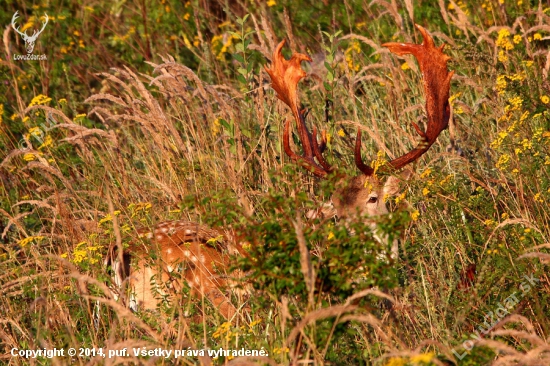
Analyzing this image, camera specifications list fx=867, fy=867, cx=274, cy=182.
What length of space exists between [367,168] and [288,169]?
47.1 inches

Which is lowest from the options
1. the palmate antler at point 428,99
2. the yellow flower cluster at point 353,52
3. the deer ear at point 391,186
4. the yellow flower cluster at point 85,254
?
the yellow flower cluster at point 85,254

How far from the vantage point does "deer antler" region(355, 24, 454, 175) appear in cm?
491

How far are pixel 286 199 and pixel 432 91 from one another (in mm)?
1599

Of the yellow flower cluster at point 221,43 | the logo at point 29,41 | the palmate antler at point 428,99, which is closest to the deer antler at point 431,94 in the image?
the palmate antler at point 428,99

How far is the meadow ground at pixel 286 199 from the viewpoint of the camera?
3.60 meters

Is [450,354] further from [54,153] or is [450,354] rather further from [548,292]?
[54,153]

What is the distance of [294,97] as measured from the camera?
5.29 m

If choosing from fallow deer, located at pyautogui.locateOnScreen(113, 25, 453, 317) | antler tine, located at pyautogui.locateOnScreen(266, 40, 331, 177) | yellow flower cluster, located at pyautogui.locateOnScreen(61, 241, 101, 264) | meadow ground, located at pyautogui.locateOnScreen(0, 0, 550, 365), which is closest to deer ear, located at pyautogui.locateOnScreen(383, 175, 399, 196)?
fallow deer, located at pyautogui.locateOnScreen(113, 25, 453, 317)

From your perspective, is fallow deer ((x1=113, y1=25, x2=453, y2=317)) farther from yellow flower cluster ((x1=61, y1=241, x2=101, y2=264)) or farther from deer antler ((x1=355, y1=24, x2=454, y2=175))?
yellow flower cluster ((x1=61, y1=241, x2=101, y2=264))

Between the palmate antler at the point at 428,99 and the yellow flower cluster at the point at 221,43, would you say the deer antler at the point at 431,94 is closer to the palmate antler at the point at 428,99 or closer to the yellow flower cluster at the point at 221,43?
the palmate antler at the point at 428,99

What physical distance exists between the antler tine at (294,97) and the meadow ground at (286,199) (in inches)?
7.1

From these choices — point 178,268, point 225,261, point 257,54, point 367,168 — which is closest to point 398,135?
point 367,168

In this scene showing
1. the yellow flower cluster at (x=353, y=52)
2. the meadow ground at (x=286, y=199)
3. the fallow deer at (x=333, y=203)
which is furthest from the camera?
the yellow flower cluster at (x=353, y=52)

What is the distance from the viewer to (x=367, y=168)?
4992mm
